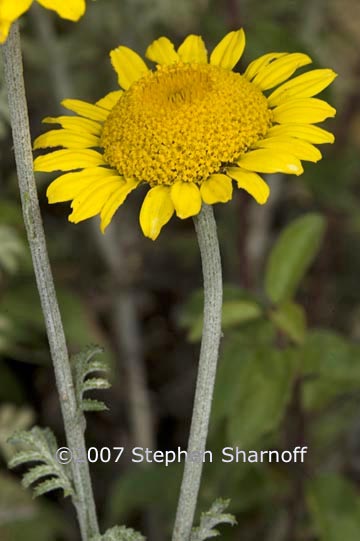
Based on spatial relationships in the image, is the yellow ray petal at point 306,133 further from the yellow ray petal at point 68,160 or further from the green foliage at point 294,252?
the green foliage at point 294,252

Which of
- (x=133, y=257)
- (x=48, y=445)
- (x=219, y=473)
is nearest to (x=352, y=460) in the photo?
(x=219, y=473)

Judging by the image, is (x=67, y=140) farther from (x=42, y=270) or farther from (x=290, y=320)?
(x=290, y=320)

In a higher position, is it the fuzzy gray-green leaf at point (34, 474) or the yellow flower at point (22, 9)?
the yellow flower at point (22, 9)

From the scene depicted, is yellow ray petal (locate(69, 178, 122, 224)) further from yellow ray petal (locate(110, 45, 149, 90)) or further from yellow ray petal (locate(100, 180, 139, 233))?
yellow ray petal (locate(110, 45, 149, 90))

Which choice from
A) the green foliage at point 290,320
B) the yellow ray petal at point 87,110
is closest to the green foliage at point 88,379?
the yellow ray petal at point 87,110

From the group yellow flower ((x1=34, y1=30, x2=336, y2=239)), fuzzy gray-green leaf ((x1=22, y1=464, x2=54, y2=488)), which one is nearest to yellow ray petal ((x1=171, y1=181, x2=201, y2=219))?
yellow flower ((x1=34, y1=30, x2=336, y2=239))

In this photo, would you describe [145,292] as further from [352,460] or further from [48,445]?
[48,445]
